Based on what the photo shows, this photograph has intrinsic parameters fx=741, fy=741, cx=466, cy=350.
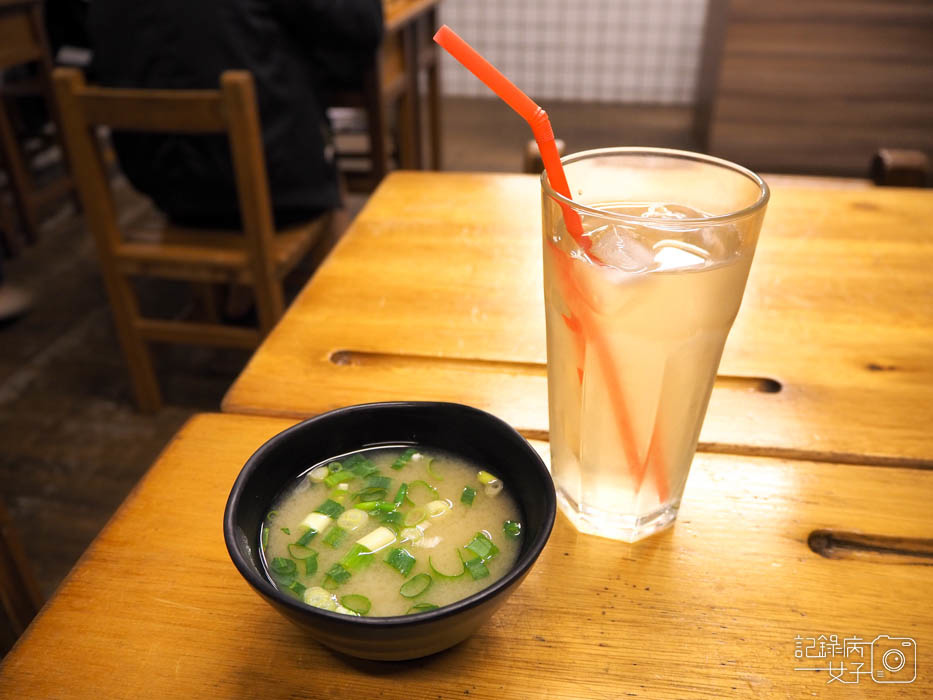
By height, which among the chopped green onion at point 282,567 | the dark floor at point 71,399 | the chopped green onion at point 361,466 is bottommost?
the dark floor at point 71,399

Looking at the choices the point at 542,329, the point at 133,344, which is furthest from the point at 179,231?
the point at 542,329

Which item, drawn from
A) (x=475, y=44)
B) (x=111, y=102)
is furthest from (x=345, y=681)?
(x=475, y=44)

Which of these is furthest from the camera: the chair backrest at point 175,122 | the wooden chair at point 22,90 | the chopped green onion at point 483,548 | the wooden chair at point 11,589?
the wooden chair at point 22,90

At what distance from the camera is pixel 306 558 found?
0.48m

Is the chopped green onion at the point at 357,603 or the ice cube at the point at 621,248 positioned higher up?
the ice cube at the point at 621,248

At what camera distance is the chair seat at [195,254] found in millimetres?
1704

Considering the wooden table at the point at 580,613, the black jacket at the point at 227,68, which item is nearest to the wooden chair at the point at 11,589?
the wooden table at the point at 580,613

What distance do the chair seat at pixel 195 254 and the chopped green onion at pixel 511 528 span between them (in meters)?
1.32

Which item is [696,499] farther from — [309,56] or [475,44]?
[475,44]

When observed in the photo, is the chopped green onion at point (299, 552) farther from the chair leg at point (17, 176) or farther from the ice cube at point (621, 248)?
the chair leg at point (17, 176)

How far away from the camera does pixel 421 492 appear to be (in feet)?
1.74

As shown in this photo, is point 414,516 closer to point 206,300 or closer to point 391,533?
point 391,533

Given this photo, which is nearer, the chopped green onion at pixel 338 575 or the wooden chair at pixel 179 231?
the chopped green onion at pixel 338 575

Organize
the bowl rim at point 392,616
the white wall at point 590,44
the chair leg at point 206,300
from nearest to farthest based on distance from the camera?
1. the bowl rim at point 392,616
2. the chair leg at point 206,300
3. the white wall at point 590,44
